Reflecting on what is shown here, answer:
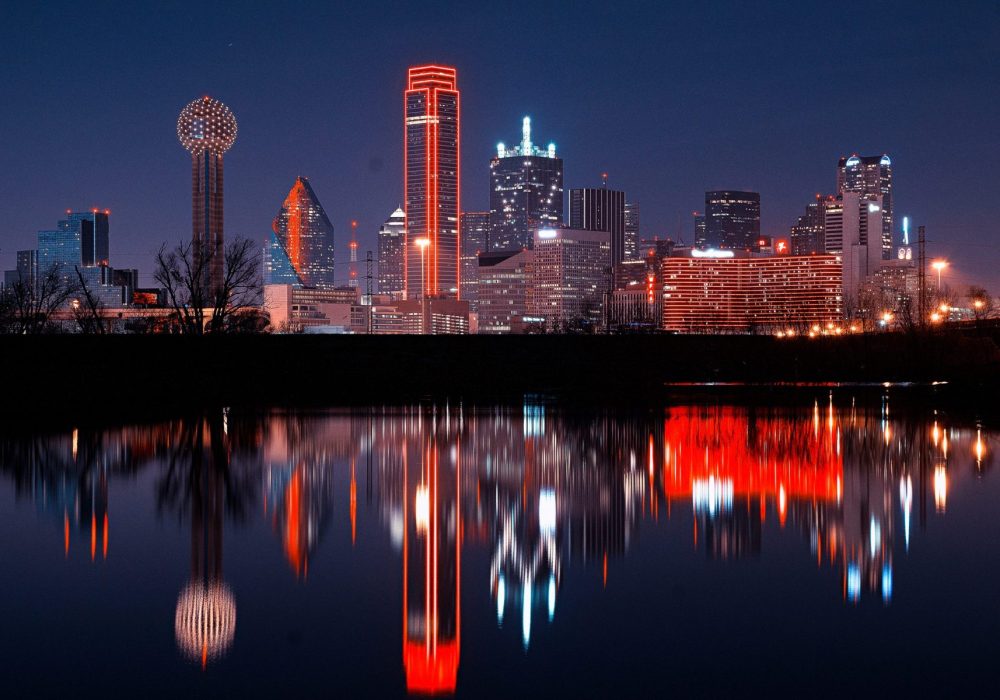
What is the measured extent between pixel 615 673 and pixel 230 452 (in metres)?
17.2

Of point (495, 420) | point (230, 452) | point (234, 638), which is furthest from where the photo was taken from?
point (495, 420)

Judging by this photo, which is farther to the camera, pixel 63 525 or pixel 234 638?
pixel 63 525

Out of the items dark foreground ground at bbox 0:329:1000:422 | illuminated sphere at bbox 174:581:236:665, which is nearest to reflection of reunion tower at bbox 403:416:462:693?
illuminated sphere at bbox 174:581:236:665

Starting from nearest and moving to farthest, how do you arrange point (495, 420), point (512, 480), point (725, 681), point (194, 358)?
point (725, 681)
point (512, 480)
point (495, 420)
point (194, 358)

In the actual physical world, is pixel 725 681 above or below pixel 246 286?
below

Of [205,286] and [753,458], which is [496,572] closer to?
[753,458]

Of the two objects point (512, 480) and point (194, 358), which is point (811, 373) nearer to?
point (194, 358)

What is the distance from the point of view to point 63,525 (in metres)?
16.1

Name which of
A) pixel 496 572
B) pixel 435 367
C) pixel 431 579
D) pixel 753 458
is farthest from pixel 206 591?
pixel 435 367

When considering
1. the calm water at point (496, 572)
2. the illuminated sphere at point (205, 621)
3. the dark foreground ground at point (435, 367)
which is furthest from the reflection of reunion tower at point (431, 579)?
the dark foreground ground at point (435, 367)

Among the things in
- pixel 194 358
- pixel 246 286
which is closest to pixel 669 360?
pixel 246 286

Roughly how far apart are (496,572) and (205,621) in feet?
11.3

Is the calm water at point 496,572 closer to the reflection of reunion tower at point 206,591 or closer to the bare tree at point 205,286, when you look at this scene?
the reflection of reunion tower at point 206,591

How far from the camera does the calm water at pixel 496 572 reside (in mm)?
9391
